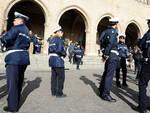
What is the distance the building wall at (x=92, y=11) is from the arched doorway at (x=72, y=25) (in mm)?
3877

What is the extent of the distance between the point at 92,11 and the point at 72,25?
4924mm

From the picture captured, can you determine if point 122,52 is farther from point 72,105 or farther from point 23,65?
point 23,65

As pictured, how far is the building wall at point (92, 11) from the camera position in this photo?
50.3 feet

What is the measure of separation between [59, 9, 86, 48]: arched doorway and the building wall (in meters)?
3.88

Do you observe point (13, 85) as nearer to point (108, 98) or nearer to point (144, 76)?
point (108, 98)

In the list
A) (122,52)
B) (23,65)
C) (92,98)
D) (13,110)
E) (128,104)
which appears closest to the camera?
(13,110)

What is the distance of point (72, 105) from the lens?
3.58 metres

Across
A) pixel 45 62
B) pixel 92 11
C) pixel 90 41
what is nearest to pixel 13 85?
pixel 45 62

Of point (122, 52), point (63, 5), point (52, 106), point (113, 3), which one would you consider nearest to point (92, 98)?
point (52, 106)

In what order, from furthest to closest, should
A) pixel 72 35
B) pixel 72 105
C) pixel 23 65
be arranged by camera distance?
pixel 72 35
pixel 72 105
pixel 23 65

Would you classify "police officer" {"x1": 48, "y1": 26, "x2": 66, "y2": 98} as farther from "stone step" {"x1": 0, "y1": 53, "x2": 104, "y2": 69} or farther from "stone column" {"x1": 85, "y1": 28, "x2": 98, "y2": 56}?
"stone column" {"x1": 85, "y1": 28, "x2": 98, "y2": 56}

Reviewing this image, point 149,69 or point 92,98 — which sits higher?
point 149,69

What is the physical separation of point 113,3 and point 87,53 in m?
6.79

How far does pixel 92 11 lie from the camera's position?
17.9 metres
